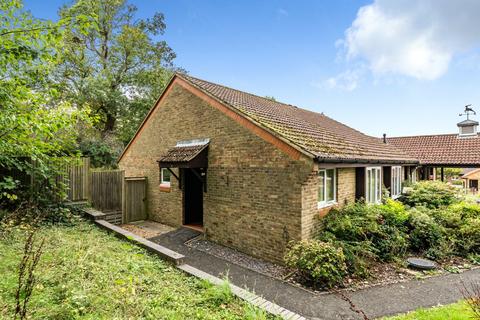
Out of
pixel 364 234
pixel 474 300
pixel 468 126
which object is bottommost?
pixel 364 234

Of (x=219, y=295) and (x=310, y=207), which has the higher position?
(x=310, y=207)

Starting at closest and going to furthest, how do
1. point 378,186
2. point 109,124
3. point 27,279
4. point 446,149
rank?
point 27,279
point 378,186
point 446,149
point 109,124

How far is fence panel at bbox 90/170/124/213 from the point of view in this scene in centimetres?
1153

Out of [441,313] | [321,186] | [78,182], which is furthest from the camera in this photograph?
[78,182]

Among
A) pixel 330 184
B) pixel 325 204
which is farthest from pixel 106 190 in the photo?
pixel 330 184

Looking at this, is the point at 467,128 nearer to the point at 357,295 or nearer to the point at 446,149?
the point at 446,149

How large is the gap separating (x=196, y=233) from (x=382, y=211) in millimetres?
7397

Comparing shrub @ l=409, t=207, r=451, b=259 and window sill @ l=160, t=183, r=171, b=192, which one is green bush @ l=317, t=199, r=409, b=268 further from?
window sill @ l=160, t=183, r=171, b=192

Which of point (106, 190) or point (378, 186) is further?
point (378, 186)

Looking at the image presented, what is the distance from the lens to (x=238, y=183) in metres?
8.75

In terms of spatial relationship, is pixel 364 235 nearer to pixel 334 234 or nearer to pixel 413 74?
pixel 334 234

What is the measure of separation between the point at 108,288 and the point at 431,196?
586 inches

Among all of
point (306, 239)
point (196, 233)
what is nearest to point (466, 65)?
point (306, 239)

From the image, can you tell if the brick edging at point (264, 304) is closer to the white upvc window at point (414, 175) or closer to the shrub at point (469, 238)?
the shrub at point (469, 238)
